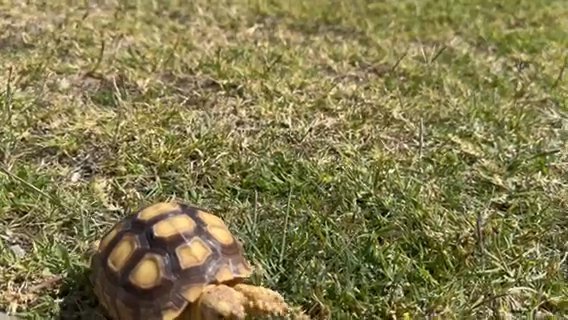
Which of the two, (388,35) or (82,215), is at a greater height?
(82,215)

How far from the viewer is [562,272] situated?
9.49 ft

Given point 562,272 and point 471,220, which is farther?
point 471,220

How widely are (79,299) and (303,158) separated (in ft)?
3.68

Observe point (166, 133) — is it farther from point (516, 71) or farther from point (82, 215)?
point (516, 71)

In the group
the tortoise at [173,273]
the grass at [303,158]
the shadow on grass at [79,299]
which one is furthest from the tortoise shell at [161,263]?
the grass at [303,158]

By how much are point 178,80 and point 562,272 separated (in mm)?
2057

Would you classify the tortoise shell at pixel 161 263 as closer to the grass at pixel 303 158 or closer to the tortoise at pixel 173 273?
the tortoise at pixel 173 273

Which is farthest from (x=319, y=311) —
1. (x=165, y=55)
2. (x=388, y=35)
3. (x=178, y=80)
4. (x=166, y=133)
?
(x=388, y=35)

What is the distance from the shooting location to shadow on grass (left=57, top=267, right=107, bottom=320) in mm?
2672

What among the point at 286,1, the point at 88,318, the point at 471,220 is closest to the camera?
the point at 88,318

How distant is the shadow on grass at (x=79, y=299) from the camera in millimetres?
2672

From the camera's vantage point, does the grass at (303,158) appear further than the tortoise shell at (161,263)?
Yes

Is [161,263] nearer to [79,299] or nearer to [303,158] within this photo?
[79,299]

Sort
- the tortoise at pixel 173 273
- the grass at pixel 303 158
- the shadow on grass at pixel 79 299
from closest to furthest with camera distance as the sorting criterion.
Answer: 1. the tortoise at pixel 173 273
2. the shadow on grass at pixel 79 299
3. the grass at pixel 303 158
